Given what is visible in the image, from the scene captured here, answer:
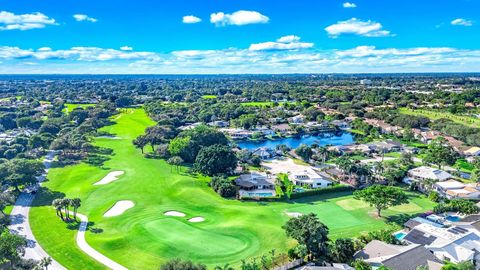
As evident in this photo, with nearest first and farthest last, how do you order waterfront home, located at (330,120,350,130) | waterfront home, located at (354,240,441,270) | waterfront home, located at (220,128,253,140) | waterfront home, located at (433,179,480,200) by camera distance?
waterfront home, located at (354,240,441,270), waterfront home, located at (433,179,480,200), waterfront home, located at (220,128,253,140), waterfront home, located at (330,120,350,130)

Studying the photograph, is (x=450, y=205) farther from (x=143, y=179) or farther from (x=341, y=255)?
(x=143, y=179)

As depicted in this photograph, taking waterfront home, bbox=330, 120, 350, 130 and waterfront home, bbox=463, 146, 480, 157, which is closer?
waterfront home, bbox=463, 146, 480, 157

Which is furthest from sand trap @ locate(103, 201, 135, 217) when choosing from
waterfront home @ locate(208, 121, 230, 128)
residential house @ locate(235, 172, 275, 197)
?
waterfront home @ locate(208, 121, 230, 128)

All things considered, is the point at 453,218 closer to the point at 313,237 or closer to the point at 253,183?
the point at 313,237

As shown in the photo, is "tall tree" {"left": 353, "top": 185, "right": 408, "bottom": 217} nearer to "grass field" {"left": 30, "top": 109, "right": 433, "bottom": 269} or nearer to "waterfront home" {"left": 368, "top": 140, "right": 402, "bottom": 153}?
"grass field" {"left": 30, "top": 109, "right": 433, "bottom": 269}

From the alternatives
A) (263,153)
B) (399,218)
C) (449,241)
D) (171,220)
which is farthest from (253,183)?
(449,241)

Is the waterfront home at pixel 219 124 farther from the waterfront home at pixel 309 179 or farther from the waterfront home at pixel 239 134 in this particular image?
the waterfront home at pixel 309 179
